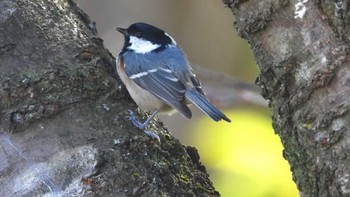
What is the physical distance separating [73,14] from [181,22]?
2.60 m

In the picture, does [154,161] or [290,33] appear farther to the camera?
[154,161]

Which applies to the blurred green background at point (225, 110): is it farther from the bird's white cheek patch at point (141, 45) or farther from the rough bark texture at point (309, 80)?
the rough bark texture at point (309, 80)

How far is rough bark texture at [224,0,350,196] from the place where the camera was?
1.27m

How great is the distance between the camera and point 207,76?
2.76 m

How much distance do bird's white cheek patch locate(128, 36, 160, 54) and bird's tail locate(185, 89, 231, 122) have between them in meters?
0.35

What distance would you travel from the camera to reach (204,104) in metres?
2.34

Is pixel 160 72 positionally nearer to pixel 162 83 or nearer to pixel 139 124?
pixel 162 83

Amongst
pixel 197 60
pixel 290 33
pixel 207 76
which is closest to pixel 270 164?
pixel 207 76

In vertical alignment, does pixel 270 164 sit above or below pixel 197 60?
below

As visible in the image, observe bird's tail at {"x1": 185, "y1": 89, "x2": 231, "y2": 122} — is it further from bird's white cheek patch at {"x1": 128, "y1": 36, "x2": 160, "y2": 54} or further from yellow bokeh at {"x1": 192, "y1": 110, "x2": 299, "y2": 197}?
bird's white cheek patch at {"x1": 128, "y1": 36, "x2": 160, "y2": 54}

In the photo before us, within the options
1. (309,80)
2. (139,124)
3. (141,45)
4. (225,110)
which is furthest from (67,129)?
(225,110)

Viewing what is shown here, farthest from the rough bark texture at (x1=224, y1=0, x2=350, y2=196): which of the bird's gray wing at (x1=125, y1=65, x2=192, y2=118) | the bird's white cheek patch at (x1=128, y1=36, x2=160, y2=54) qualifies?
the bird's white cheek patch at (x1=128, y1=36, x2=160, y2=54)

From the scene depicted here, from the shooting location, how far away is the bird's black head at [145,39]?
2755mm

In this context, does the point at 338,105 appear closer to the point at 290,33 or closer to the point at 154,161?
the point at 290,33
